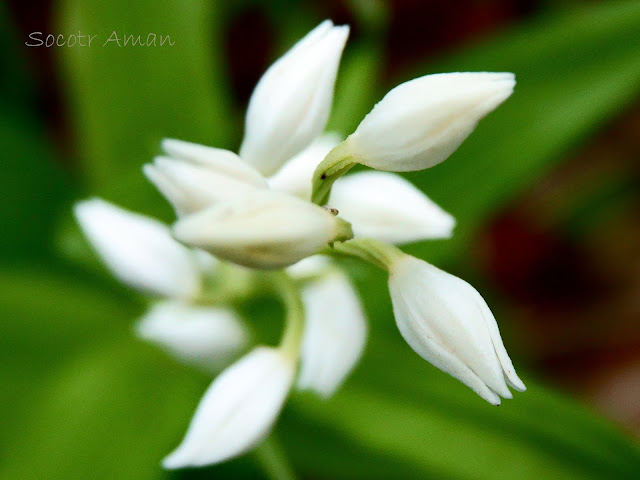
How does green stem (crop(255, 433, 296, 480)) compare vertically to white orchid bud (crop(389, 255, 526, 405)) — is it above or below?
below

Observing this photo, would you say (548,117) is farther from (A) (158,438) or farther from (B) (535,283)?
(B) (535,283)

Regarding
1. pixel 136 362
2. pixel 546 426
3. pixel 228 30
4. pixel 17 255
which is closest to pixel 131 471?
pixel 136 362

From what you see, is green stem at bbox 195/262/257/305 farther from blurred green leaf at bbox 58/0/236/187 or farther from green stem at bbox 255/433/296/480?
blurred green leaf at bbox 58/0/236/187

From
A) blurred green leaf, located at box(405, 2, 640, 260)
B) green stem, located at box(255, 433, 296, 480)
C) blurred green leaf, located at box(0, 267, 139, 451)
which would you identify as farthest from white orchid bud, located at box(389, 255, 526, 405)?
blurred green leaf, located at box(0, 267, 139, 451)

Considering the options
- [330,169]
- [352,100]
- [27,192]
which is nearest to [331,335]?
[330,169]

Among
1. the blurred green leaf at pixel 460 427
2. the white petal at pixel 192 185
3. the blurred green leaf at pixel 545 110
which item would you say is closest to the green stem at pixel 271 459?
the blurred green leaf at pixel 460 427
